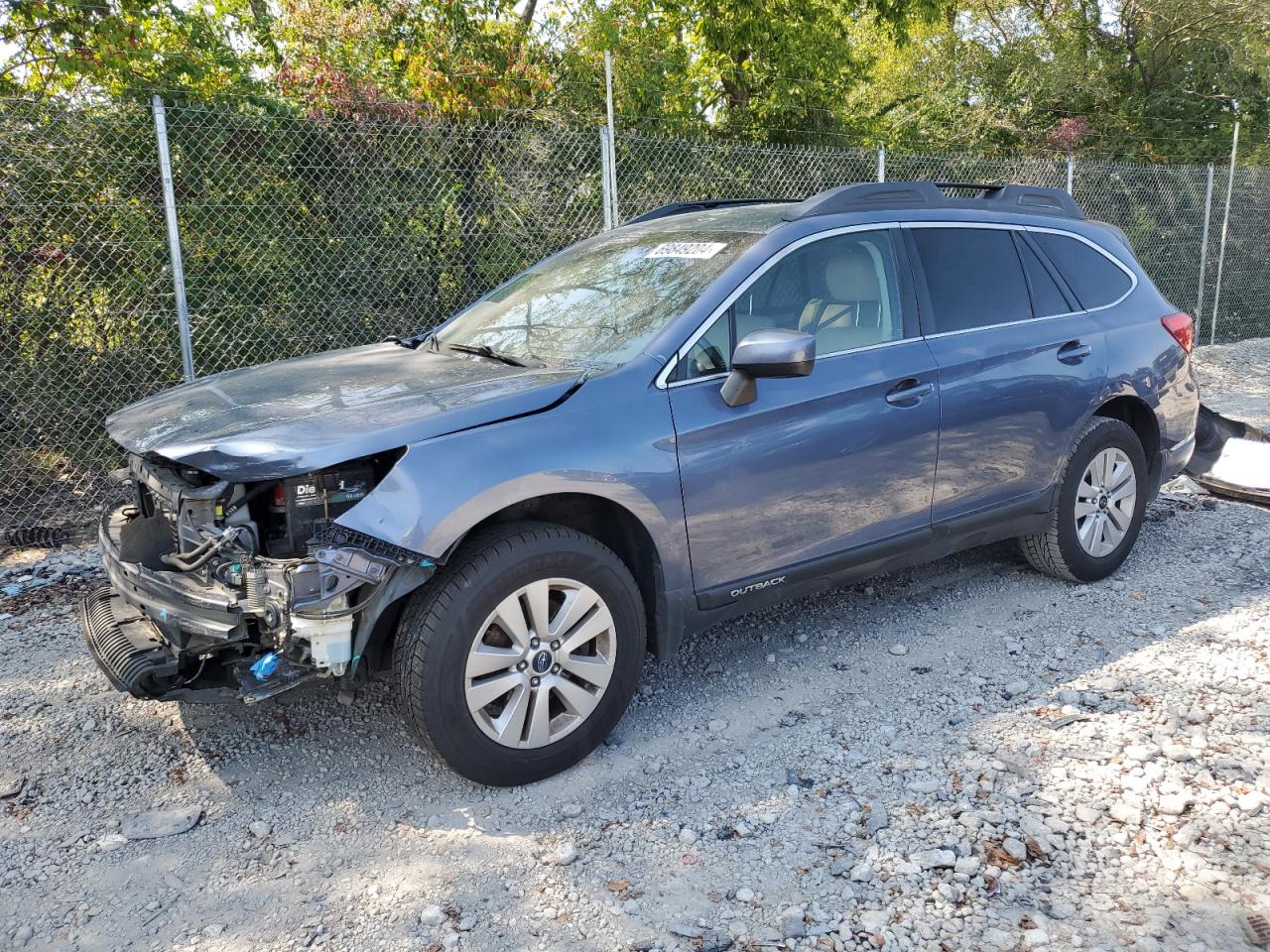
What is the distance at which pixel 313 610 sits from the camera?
9.50 feet

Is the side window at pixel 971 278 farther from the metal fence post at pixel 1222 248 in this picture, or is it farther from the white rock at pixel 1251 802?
the metal fence post at pixel 1222 248

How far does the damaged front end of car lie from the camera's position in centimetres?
292

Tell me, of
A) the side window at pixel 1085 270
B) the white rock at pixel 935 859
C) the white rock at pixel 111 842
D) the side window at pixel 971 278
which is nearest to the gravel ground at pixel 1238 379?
the side window at pixel 1085 270

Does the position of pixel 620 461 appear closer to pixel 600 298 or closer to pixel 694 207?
pixel 600 298

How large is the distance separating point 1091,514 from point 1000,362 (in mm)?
1063

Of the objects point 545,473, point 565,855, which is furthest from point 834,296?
point 565,855

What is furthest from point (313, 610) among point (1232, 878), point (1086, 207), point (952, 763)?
point (1086, 207)

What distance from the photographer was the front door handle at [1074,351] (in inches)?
179

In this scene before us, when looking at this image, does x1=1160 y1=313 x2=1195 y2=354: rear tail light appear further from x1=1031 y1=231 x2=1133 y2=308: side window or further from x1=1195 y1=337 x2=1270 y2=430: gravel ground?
x1=1195 y1=337 x2=1270 y2=430: gravel ground

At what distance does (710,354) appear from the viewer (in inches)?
141

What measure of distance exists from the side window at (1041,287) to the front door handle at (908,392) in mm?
947

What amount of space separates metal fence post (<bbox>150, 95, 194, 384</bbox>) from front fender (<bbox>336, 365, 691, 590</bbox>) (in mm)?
3764

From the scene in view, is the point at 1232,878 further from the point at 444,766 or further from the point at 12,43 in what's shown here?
the point at 12,43

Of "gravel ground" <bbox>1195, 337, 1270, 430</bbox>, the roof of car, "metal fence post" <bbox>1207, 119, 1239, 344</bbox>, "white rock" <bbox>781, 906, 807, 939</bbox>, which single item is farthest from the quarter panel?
"metal fence post" <bbox>1207, 119, 1239, 344</bbox>
